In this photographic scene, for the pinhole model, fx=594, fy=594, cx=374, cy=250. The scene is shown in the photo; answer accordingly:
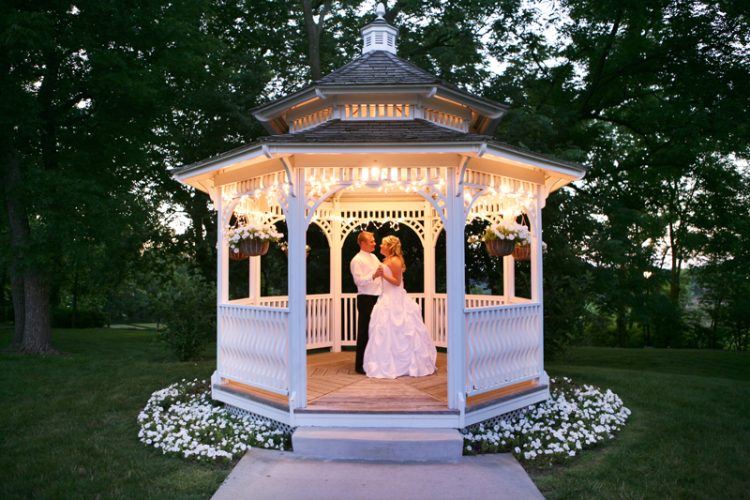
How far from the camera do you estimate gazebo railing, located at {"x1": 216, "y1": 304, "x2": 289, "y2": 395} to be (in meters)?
6.92

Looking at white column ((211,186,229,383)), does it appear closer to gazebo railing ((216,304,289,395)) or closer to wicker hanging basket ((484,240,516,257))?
gazebo railing ((216,304,289,395))

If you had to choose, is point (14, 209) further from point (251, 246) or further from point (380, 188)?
point (380, 188)

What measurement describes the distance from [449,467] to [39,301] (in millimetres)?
12564

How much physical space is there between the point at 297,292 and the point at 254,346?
1.13 meters

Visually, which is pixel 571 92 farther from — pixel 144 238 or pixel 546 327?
pixel 144 238

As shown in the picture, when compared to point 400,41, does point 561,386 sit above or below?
below

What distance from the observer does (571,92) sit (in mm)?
17734

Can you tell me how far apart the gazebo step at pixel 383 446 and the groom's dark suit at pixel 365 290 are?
2.55 meters

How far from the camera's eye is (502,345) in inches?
287

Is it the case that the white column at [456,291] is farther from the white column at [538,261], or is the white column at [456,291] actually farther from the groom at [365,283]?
the groom at [365,283]

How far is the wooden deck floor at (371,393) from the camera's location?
6.67 metres

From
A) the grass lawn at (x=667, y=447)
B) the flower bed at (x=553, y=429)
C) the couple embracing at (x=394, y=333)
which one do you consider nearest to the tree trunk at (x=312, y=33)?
the couple embracing at (x=394, y=333)

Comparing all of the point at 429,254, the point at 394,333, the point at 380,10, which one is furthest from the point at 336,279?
the point at 380,10

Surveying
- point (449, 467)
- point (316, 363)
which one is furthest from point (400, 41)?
point (449, 467)
